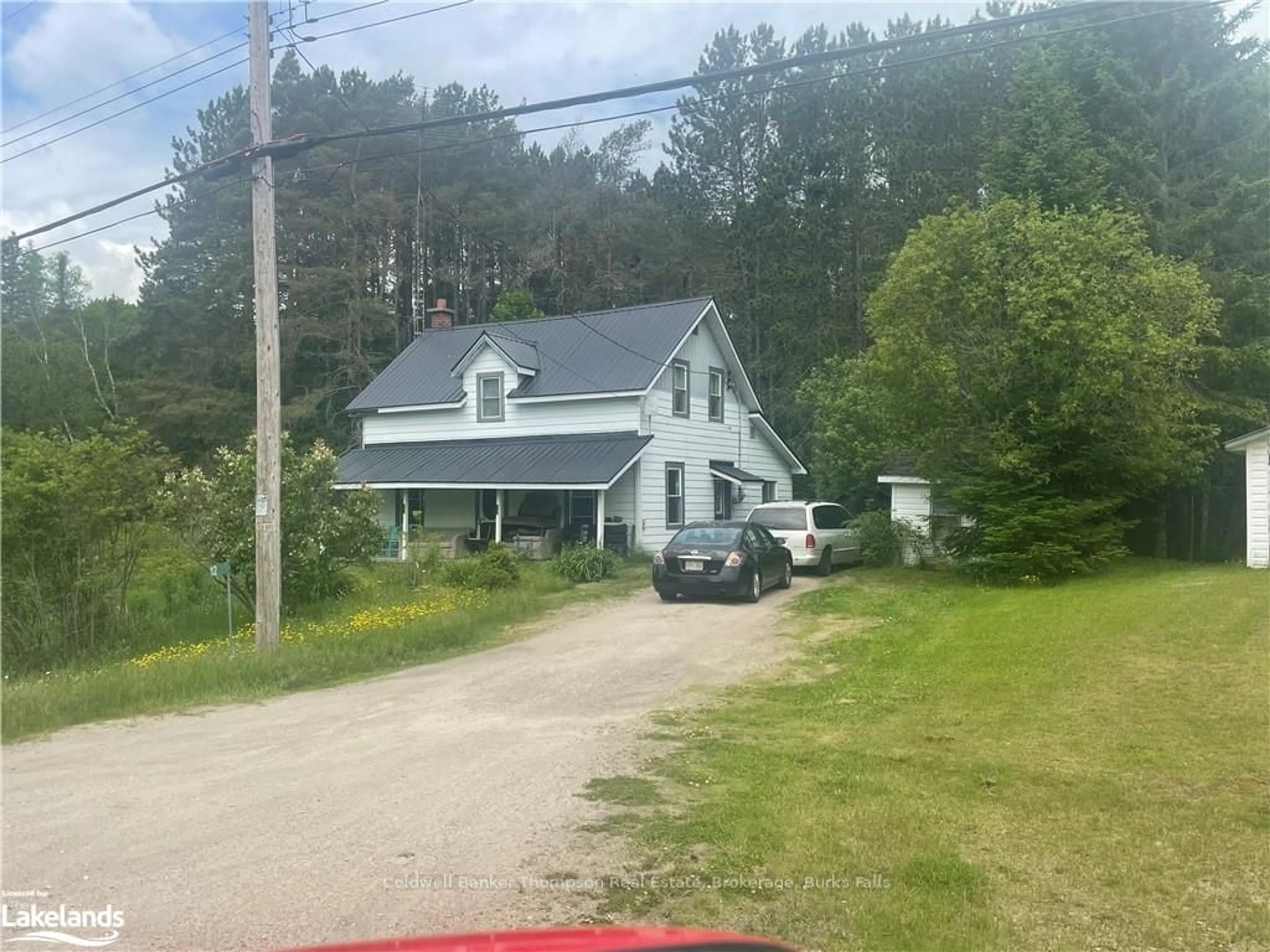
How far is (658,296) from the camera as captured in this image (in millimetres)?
46344

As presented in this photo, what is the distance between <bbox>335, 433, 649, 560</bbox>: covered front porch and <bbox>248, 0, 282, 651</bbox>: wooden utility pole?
32.7 feet

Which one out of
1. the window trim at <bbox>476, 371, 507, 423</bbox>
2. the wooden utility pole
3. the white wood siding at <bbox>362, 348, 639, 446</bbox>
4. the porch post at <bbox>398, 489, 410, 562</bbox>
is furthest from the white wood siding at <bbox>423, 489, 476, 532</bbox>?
the wooden utility pole

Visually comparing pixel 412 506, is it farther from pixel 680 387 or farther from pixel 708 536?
pixel 708 536

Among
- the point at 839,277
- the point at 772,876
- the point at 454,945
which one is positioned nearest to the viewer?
the point at 454,945

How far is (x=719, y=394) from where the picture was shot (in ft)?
97.2

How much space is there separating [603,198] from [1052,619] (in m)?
37.7

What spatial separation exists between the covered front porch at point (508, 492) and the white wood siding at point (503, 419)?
0.27m

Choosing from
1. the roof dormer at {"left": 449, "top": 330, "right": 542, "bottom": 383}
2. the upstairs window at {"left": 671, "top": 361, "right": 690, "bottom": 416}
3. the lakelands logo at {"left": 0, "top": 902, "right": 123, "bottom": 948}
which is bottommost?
the lakelands logo at {"left": 0, "top": 902, "right": 123, "bottom": 948}

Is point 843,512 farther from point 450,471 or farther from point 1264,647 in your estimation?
point 1264,647

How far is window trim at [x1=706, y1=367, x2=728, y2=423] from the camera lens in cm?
2911

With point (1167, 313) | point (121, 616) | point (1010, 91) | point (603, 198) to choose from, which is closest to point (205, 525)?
point (121, 616)

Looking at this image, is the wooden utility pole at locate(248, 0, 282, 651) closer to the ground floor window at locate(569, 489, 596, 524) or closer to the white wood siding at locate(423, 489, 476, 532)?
the ground floor window at locate(569, 489, 596, 524)

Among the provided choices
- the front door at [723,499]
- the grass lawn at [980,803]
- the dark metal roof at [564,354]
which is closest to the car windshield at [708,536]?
the grass lawn at [980,803]

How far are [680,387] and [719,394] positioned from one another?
234cm
